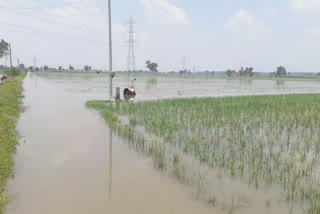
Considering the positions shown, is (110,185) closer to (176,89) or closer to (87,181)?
(87,181)

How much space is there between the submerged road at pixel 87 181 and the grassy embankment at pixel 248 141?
1.74 feet

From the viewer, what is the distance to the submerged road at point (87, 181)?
14.7ft

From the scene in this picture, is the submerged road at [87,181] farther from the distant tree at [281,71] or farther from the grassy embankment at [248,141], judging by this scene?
the distant tree at [281,71]

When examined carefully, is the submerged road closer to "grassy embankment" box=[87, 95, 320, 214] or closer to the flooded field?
"grassy embankment" box=[87, 95, 320, 214]

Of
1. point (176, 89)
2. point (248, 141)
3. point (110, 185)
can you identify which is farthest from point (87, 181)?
point (176, 89)

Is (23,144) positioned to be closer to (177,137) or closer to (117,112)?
(177,137)

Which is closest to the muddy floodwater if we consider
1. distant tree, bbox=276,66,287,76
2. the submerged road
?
the submerged road

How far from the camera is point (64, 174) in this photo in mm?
5805

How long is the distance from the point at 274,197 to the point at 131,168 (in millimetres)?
2887

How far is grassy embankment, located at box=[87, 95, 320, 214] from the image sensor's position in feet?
18.0

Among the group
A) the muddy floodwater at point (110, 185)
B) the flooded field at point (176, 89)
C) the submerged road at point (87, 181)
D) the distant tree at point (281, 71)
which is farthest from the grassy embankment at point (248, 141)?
the distant tree at point (281, 71)

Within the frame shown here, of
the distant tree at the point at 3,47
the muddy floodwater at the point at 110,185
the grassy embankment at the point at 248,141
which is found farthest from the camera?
the distant tree at the point at 3,47

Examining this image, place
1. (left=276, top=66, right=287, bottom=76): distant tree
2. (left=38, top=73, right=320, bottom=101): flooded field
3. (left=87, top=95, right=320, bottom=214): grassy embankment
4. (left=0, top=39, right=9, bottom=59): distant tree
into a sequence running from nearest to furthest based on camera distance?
(left=87, top=95, right=320, bottom=214): grassy embankment < (left=38, top=73, right=320, bottom=101): flooded field < (left=0, top=39, right=9, bottom=59): distant tree < (left=276, top=66, right=287, bottom=76): distant tree

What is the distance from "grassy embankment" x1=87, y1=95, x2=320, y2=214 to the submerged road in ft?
1.74
